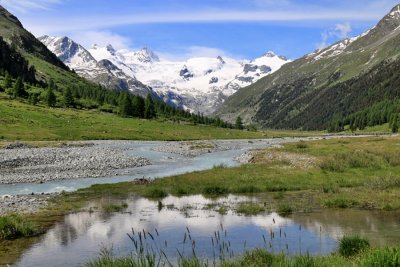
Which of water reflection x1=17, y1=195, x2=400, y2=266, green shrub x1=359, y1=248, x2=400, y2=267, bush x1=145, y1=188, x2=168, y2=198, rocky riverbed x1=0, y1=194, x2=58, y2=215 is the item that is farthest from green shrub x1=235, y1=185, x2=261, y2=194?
green shrub x1=359, y1=248, x2=400, y2=267

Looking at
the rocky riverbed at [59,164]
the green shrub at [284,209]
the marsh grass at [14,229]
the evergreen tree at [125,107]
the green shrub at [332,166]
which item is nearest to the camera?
the marsh grass at [14,229]

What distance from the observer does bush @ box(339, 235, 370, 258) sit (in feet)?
61.9

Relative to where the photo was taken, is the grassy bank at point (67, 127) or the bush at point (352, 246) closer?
the bush at point (352, 246)

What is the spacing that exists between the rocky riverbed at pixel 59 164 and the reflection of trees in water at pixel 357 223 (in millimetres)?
32217

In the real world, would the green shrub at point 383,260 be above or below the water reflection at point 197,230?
above

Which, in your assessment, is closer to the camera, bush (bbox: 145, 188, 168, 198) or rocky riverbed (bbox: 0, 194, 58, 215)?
rocky riverbed (bbox: 0, 194, 58, 215)

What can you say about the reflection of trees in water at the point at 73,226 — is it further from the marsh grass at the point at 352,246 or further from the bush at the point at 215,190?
the marsh grass at the point at 352,246

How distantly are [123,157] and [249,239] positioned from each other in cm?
5319

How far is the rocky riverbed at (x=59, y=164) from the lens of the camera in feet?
176

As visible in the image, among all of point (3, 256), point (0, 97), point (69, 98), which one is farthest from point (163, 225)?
point (69, 98)

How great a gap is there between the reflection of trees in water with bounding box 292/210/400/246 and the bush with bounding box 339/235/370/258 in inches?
134

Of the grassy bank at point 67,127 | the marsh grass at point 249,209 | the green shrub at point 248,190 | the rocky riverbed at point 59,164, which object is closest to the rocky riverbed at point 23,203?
the rocky riverbed at point 59,164

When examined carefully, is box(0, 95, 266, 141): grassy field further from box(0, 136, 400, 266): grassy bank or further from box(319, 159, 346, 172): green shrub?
box(319, 159, 346, 172): green shrub

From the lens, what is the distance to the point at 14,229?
25.4 metres
